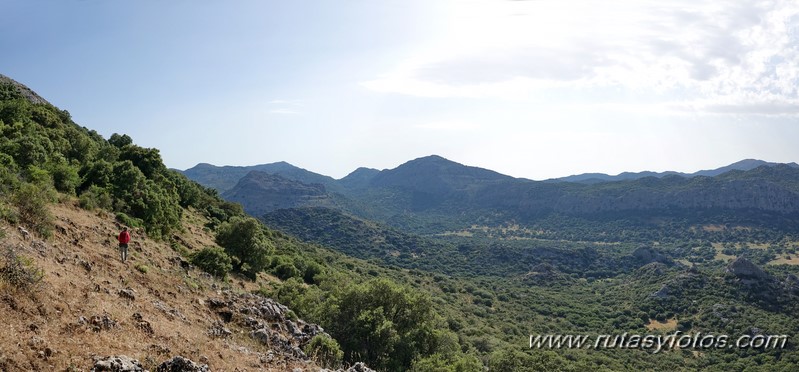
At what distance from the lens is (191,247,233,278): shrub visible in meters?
29.3

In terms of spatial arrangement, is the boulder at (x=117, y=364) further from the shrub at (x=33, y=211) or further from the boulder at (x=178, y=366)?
the shrub at (x=33, y=211)

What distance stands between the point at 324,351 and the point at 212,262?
590 inches

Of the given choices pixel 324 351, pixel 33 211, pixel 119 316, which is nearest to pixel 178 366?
pixel 119 316

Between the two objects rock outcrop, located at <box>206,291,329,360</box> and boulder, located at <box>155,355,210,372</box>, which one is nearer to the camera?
boulder, located at <box>155,355,210,372</box>

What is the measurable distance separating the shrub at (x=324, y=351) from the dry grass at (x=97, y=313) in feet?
9.22

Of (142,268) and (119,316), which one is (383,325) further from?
(119,316)

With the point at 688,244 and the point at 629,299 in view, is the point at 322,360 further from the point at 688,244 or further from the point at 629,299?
the point at 688,244

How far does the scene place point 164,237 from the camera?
108ft

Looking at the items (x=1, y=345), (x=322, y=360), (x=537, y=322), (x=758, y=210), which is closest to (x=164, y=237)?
(x=322, y=360)

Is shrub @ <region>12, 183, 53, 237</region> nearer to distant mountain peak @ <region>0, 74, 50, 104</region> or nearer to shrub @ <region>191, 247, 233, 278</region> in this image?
shrub @ <region>191, 247, 233, 278</region>

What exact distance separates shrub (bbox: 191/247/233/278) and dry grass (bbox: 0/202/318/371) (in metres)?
8.30

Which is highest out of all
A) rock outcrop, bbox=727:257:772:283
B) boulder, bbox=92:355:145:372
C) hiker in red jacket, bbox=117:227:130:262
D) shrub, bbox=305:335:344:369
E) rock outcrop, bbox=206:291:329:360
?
hiker in red jacket, bbox=117:227:130:262

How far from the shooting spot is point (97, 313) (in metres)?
11.6

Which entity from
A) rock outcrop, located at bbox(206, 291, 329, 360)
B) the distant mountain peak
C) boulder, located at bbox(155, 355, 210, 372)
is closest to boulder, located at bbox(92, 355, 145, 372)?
boulder, located at bbox(155, 355, 210, 372)
